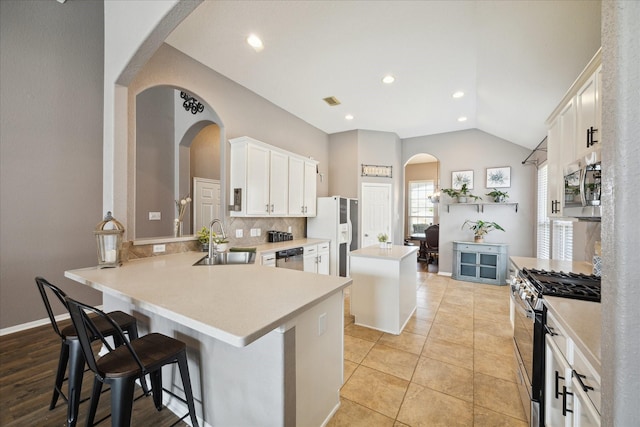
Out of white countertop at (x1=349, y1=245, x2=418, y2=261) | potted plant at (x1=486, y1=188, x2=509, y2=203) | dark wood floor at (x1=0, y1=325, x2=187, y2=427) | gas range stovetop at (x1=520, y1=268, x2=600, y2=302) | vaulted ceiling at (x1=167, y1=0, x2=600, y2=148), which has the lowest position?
dark wood floor at (x1=0, y1=325, x2=187, y2=427)

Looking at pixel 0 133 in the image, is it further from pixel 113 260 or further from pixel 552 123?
pixel 552 123

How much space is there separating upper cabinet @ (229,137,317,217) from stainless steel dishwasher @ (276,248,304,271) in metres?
0.64

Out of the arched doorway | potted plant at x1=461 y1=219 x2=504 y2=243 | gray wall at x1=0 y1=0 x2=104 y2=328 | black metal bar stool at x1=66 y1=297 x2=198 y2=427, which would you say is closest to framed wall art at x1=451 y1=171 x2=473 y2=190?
potted plant at x1=461 y1=219 x2=504 y2=243

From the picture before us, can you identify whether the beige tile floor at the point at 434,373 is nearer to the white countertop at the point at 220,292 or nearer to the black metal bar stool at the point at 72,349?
the white countertop at the point at 220,292

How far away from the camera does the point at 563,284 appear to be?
5.69 feet

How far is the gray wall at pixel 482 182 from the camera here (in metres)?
5.10

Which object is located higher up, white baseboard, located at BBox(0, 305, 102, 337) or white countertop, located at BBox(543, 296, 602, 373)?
white countertop, located at BBox(543, 296, 602, 373)

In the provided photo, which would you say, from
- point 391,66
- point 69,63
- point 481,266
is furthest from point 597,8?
point 69,63

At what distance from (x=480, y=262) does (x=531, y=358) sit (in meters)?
4.00

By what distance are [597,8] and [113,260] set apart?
159 inches

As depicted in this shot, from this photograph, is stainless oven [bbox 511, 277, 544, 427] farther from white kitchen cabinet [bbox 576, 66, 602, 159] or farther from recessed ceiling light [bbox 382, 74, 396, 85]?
recessed ceiling light [bbox 382, 74, 396, 85]

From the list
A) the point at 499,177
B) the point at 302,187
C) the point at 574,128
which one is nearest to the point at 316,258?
the point at 302,187

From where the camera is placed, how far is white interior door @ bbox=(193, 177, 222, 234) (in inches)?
190

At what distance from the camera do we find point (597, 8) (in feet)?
5.67
